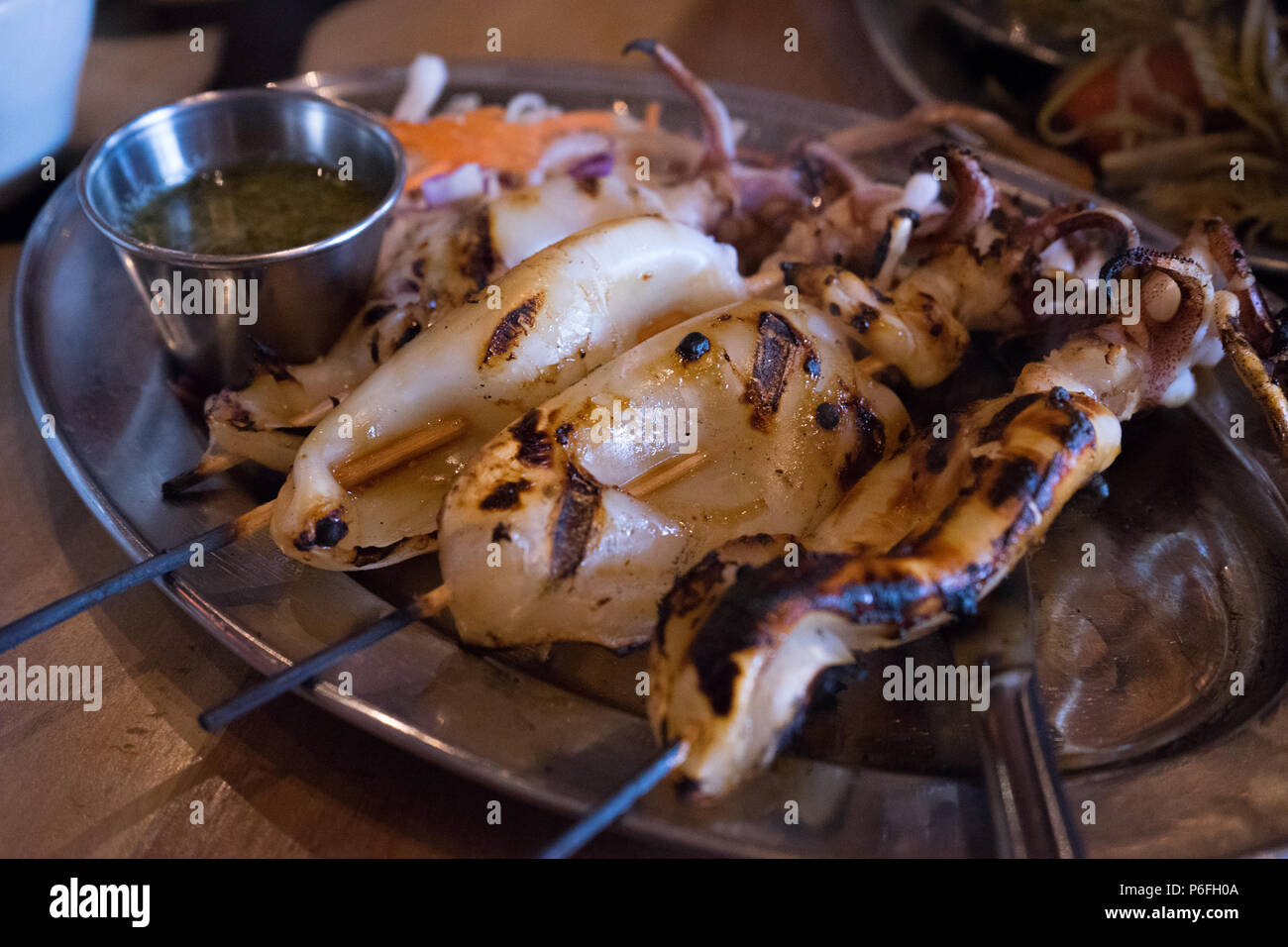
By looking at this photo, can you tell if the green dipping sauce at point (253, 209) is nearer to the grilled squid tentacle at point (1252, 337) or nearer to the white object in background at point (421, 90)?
the white object in background at point (421, 90)

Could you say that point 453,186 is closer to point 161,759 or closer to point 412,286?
point 412,286

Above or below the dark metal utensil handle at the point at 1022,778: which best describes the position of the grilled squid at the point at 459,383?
above

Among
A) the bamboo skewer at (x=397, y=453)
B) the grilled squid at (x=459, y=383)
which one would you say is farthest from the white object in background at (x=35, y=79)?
the bamboo skewer at (x=397, y=453)

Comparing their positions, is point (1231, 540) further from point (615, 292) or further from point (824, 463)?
point (615, 292)

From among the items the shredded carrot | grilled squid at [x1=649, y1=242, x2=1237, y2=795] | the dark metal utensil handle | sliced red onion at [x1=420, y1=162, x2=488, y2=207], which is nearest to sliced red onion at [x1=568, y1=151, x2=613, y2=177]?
the shredded carrot

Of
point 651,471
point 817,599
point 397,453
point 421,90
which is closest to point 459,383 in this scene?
point 397,453
